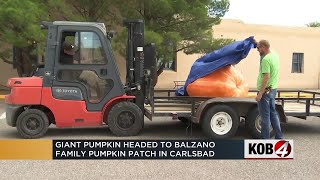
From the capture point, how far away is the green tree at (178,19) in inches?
634

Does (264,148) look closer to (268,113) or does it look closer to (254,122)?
(268,113)

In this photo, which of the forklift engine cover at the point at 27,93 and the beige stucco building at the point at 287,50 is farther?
the beige stucco building at the point at 287,50

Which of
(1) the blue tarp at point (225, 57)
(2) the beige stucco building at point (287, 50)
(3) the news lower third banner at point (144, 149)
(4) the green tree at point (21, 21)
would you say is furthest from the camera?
(2) the beige stucco building at point (287, 50)

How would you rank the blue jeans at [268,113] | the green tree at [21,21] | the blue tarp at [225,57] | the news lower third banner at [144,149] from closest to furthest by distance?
the news lower third banner at [144,149], the blue jeans at [268,113], the blue tarp at [225,57], the green tree at [21,21]

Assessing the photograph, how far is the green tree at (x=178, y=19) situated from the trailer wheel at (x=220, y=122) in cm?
739

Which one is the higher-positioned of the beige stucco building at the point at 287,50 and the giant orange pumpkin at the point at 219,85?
the beige stucco building at the point at 287,50

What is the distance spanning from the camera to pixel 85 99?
812cm

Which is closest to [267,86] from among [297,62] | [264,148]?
[264,148]

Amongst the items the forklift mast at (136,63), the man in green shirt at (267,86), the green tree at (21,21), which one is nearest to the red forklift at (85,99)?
the forklift mast at (136,63)

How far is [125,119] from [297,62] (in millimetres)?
22120

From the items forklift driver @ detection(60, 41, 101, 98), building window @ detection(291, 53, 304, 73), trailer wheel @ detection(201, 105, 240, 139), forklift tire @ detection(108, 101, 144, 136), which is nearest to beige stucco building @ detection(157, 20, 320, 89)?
building window @ detection(291, 53, 304, 73)

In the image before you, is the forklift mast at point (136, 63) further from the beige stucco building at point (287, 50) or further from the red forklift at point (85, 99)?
the beige stucco building at point (287, 50)

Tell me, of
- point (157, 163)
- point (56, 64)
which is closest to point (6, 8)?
point (56, 64)

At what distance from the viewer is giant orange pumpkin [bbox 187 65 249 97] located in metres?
8.48
